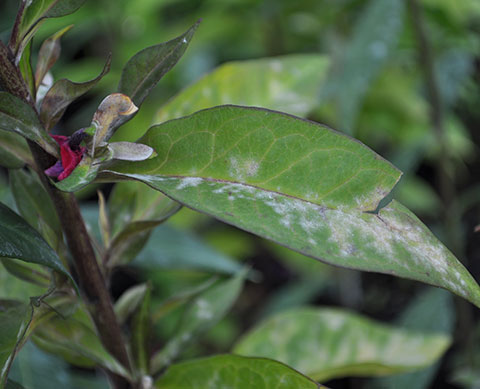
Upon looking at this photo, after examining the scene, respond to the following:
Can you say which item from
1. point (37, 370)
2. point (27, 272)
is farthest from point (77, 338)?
point (37, 370)

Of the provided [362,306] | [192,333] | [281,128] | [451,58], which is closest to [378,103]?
[451,58]

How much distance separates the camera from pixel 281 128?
1.11 feet

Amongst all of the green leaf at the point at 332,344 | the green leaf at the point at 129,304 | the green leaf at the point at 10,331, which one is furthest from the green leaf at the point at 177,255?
the green leaf at the point at 10,331

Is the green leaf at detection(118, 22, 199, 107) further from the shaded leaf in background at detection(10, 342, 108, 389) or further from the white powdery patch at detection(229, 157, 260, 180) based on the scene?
the shaded leaf in background at detection(10, 342, 108, 389)

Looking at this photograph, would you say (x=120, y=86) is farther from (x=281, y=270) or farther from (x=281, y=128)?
(x=281, y=270)

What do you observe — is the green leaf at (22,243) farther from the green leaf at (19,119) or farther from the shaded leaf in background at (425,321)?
the shaded leaf in background at (425,321)

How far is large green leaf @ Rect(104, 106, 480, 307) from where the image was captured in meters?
0.30

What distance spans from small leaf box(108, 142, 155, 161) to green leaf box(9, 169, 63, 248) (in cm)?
11

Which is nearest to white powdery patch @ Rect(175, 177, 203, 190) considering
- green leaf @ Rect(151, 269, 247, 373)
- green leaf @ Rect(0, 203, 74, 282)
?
green leaf @ Rect(0, 203, 74, 282)

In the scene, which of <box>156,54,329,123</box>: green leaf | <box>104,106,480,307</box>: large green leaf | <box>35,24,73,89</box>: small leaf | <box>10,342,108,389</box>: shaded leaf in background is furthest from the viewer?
<box>10,342,108,389</box>: shaded leaf in background

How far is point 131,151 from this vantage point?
0.35m

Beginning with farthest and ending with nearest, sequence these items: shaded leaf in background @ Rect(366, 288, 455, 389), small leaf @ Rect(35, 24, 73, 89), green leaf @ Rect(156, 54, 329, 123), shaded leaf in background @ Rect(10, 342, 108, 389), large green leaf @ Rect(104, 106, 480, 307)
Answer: shaded leaf in background @ Rect(366, 288, 455, 389)
shaded leaf in background @ Rect(10, 342, 108, 389)
green leaf @ Rect(156, 54, 329, 123)
small leaf @ Rect(35, 24, 73, 89)
large green leaf @ Rect(104, 106, 480, 307)

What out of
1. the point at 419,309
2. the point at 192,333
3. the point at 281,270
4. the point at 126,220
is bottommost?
the point at 281,270

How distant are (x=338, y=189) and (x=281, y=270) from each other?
4.81ft
